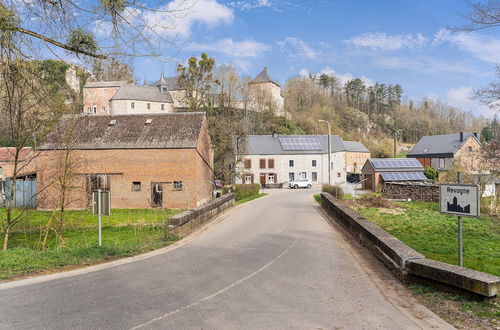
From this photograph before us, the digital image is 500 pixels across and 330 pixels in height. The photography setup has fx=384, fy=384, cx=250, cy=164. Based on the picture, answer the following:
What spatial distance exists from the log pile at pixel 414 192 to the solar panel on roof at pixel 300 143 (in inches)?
947

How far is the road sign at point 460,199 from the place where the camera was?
6.35m

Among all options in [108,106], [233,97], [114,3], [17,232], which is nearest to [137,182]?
[17,232]

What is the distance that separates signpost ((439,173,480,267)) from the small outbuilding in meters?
37.7

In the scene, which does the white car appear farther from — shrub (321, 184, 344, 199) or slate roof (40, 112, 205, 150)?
slate roof (40, 112, 205, 150)

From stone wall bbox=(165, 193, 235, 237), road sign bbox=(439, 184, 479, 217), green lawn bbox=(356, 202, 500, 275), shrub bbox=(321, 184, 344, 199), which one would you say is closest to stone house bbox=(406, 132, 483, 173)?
shrub bbox=(321, 184, 344, 199)

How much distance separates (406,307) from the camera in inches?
226

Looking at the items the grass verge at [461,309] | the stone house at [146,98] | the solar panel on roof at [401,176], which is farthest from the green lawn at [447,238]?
the stone house at [146,98]

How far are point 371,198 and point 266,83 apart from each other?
65940 millimetres

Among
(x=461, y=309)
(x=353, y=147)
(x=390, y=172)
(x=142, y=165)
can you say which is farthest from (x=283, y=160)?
(x=461, y=309)

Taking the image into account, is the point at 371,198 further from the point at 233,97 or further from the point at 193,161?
the point at 233,97

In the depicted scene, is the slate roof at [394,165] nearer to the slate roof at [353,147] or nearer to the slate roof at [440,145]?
the slate roof at [440,145]

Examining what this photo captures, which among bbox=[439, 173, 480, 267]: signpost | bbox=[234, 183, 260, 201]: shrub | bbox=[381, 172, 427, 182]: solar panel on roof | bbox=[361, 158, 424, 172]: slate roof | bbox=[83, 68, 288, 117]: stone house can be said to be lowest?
bbox=[234, 183, 260, 201]: shrub

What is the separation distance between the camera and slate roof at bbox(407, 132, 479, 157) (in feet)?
215

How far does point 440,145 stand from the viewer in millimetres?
68375
